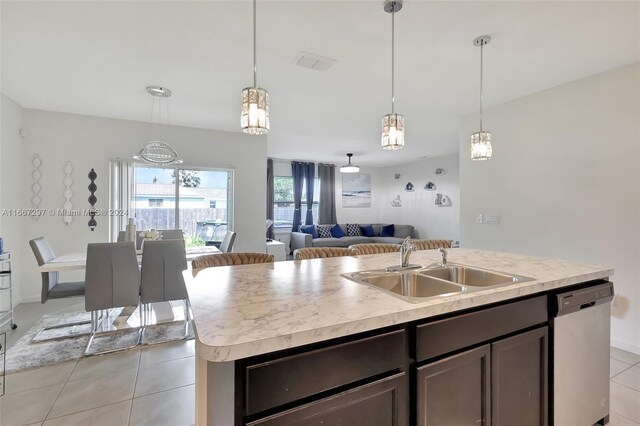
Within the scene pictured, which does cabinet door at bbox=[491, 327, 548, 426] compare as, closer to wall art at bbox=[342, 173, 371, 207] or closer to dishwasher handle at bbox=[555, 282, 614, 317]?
dishwasher handle at bbox=[555, 282, 614, 317]

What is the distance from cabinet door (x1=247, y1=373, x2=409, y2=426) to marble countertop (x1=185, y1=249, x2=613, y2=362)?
0.68 feet

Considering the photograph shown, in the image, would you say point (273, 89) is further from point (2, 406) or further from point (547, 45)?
point (2, 406)

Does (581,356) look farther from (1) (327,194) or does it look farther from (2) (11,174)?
(1) (327,194)

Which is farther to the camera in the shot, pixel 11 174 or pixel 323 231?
pixel 323 231

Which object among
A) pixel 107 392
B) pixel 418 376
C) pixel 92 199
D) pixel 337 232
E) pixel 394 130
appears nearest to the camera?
pixel 418 376

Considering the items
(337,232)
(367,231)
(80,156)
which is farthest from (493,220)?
(80,156)

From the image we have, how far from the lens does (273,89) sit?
3.29 meters

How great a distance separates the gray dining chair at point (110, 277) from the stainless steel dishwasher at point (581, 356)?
322 cm

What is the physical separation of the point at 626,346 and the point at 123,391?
4.21 meters

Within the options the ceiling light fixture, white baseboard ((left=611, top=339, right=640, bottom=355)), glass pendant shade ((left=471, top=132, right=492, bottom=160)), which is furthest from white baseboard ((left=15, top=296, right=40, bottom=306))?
white baseboard ((left=611, top=339, right=640, bottom=355))

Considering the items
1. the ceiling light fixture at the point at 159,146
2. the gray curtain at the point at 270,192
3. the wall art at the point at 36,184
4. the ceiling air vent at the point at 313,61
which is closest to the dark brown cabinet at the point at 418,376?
the ceiling air vent at the point at 313,61

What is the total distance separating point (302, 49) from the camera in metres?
2.46

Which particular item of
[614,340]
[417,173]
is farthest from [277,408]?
[417,173]

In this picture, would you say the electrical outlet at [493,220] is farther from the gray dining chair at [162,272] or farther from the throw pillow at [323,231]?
the throw pillow at [323,231]
